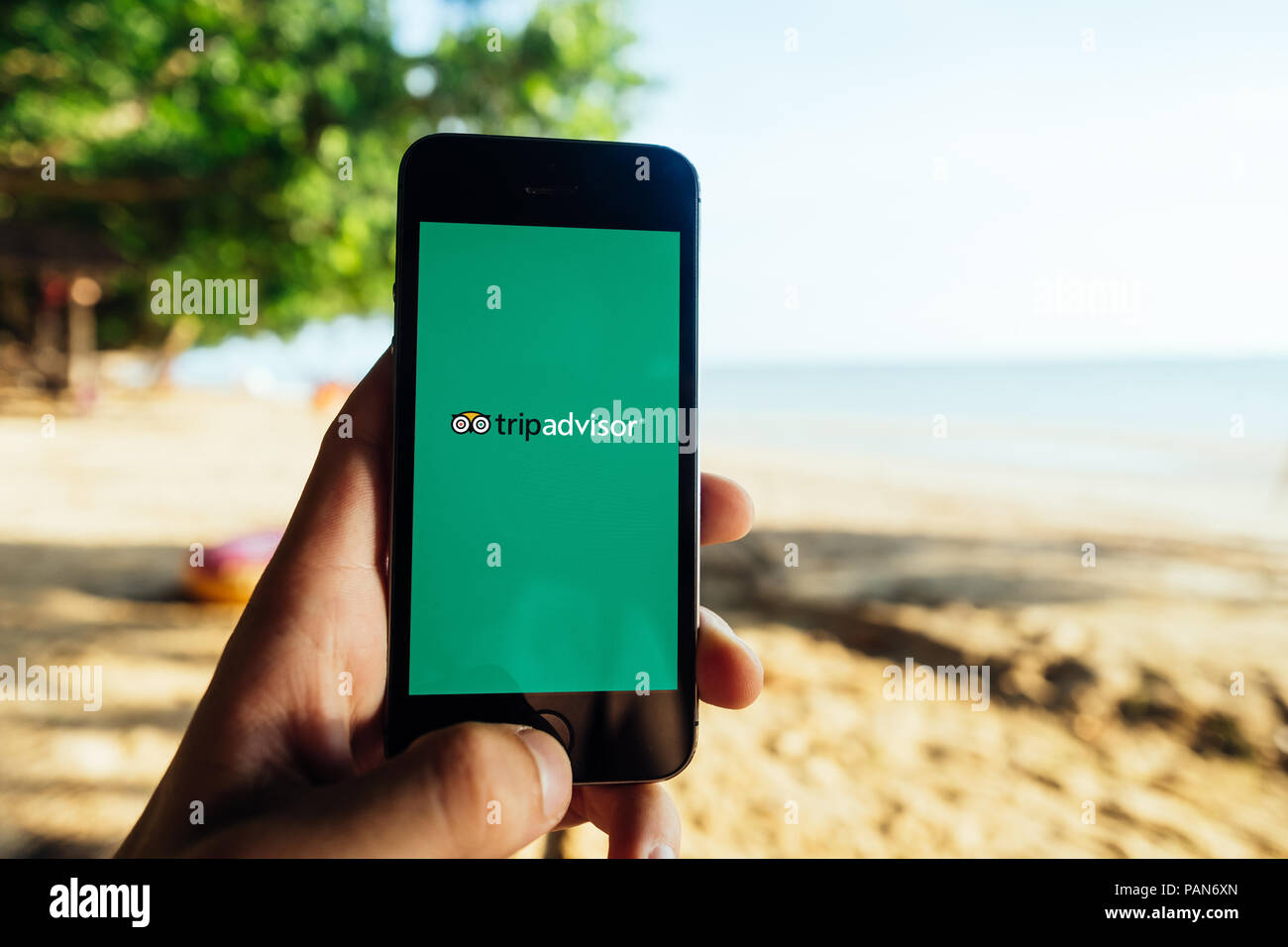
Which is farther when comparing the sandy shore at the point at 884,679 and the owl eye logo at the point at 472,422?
the sandy shore at the point at 884,679

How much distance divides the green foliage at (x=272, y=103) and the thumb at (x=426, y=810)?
14.8 ft

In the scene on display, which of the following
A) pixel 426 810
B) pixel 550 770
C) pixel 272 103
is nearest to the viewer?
pixel 426 810

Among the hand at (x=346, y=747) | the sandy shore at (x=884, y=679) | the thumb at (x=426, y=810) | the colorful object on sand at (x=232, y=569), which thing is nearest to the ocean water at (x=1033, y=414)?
the hand at (x=346, y=747)

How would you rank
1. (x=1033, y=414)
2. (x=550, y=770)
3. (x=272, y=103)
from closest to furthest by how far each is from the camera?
1. (x=550, y=770)
2. (x=272, y=103)
3. (x=1033, y=414)

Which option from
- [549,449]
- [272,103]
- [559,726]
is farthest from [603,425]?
[272,103]

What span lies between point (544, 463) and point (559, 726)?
17.6 inches

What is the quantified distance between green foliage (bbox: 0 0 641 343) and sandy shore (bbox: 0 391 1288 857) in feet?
8.51

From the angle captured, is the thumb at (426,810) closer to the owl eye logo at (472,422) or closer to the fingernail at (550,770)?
the fingernail at (550,770)

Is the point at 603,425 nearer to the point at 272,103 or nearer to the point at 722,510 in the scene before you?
the point at 722,510

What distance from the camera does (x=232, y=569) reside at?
504 cm

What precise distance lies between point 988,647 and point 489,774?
4363 mm

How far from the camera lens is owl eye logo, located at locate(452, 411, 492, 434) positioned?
140 cm

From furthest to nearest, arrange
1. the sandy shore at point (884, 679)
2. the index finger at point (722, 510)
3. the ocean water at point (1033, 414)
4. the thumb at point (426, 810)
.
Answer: the ocean water at point (1033, 414) < the sandy shore at point (884, 679) < the index finger at point (722, 510) < the thumb at point (426, 810)

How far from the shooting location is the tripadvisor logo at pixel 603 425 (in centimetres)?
141
